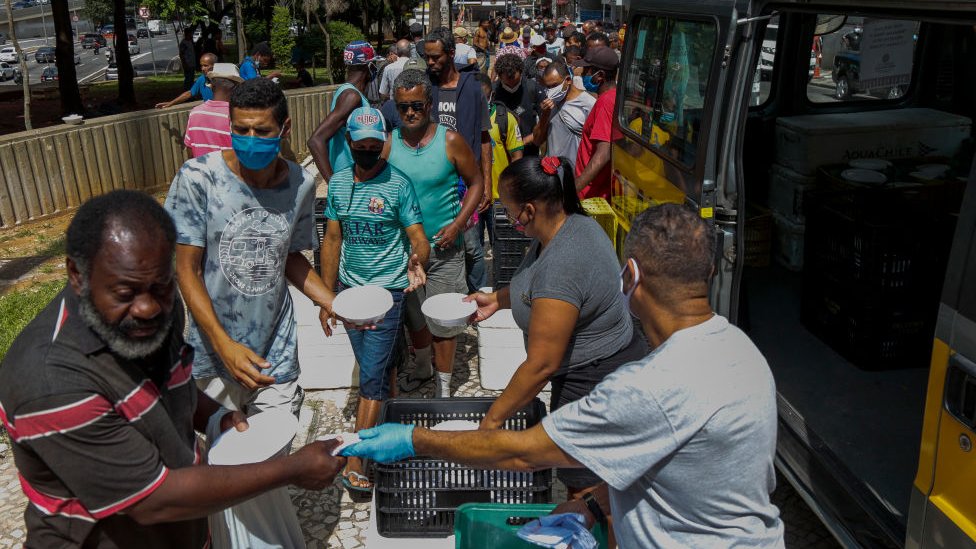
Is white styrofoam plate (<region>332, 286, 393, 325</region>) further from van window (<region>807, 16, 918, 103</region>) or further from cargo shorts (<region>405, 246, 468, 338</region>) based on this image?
van window (<region>807, 16, 918, 103</region>)

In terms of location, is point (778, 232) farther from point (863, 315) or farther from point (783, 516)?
point (783, 516)

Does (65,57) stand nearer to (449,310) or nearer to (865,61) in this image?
(449,310)

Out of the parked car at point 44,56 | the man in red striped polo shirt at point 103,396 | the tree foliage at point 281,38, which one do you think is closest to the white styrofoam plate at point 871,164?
the man in red striped polo shirt at point 103,396

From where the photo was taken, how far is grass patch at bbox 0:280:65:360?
5.95 meters

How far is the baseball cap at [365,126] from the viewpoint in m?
3.94

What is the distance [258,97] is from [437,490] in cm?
173

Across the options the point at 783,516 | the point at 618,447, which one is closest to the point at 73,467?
the point at 618,447

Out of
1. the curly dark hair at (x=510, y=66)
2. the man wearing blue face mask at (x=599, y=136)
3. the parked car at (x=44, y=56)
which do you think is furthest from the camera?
the parked car at (x=44, y=56)

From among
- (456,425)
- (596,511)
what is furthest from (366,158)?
(596,511)

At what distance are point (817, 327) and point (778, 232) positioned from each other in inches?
41.0

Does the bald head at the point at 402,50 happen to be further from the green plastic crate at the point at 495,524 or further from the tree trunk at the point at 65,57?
the green plastic crate at the point at 495,524

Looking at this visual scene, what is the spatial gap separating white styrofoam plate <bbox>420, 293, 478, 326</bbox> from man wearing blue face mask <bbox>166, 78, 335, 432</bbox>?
26.0 inches

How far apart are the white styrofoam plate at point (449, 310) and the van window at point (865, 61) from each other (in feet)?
10.8

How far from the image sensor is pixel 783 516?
3801mm
